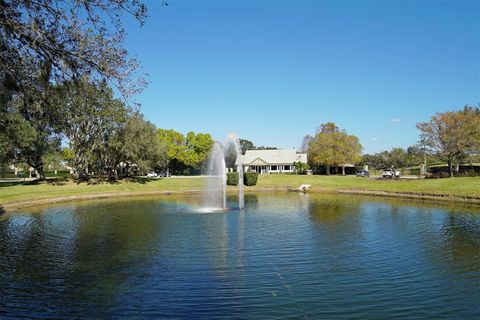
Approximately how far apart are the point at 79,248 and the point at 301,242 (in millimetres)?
10516

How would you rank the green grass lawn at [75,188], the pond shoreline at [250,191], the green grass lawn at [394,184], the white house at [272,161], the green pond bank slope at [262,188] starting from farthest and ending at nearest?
1. the white house at [272,161]
2. the green grass lawn at [75,188]
3. the green grass lawn at [394,184]
4. the green pond bank slope at [262,188]
5. the pond shoreline at [250,191]

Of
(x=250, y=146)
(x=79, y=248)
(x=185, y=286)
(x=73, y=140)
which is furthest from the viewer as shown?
(x=250, y=146)

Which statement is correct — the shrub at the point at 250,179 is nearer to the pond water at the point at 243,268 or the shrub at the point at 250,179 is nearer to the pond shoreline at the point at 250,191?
the pond shoreline at the point at 250,191

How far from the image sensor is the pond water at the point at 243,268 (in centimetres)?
1045

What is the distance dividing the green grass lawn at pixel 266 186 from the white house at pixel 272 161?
31566 millimetres

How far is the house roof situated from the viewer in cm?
9237

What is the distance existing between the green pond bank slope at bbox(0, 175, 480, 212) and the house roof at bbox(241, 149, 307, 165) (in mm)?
31780

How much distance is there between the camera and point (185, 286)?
1209cm

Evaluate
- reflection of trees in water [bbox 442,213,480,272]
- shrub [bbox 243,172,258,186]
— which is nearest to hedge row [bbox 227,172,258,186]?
Answer: shrub [bbox 243,172,258,186]

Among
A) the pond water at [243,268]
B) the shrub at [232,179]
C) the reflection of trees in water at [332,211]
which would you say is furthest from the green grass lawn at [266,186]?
the pond water at [243,268]

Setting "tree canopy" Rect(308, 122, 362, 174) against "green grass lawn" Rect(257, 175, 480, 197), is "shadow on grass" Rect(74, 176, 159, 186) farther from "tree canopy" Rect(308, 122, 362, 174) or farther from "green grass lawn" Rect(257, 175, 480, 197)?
"tree canopy" Rect(308, 122, 362, 174)

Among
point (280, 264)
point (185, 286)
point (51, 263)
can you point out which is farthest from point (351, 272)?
point (51, 263)

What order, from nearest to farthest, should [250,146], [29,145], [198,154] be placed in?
[29,145] < [198,154] < [250,146]

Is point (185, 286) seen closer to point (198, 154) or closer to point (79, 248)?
point (79, 248)
